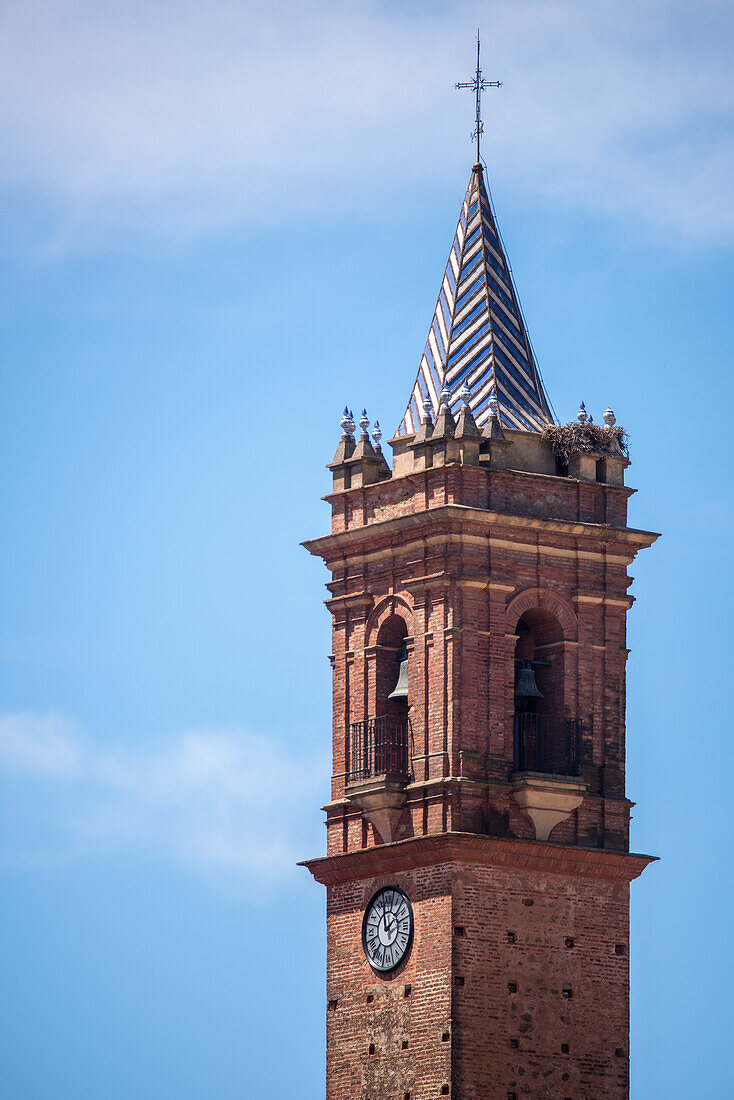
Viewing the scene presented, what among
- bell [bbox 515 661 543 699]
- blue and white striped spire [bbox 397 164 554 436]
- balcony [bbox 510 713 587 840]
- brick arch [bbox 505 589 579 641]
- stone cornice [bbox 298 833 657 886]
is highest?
blue and white striped spire [bbox 397 164 554 436]

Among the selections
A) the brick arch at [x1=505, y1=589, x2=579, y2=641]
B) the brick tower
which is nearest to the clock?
the brick tower

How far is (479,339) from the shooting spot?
83.3 m

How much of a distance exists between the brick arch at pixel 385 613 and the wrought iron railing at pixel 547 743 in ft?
9.70

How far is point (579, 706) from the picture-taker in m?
80.4

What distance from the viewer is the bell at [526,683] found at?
264 feet

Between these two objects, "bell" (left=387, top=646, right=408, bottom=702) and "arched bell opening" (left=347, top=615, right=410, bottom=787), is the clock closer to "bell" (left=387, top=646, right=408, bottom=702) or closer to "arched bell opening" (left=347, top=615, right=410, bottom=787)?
"arched bell opening" (left=347, top=615, right=410, bottom=787)

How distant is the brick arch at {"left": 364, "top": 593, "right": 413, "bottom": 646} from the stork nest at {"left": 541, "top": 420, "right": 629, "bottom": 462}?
448 centimetres

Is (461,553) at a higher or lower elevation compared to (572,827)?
higher

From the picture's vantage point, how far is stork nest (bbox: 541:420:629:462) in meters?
81.8

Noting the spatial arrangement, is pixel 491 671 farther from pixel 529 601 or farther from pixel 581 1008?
pixel 581 1008

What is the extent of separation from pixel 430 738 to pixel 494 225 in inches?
479

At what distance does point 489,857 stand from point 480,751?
2.11m

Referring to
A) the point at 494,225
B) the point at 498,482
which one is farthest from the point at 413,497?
the point at 494,225

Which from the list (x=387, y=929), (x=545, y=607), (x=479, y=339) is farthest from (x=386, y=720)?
(x=479, y=339)
